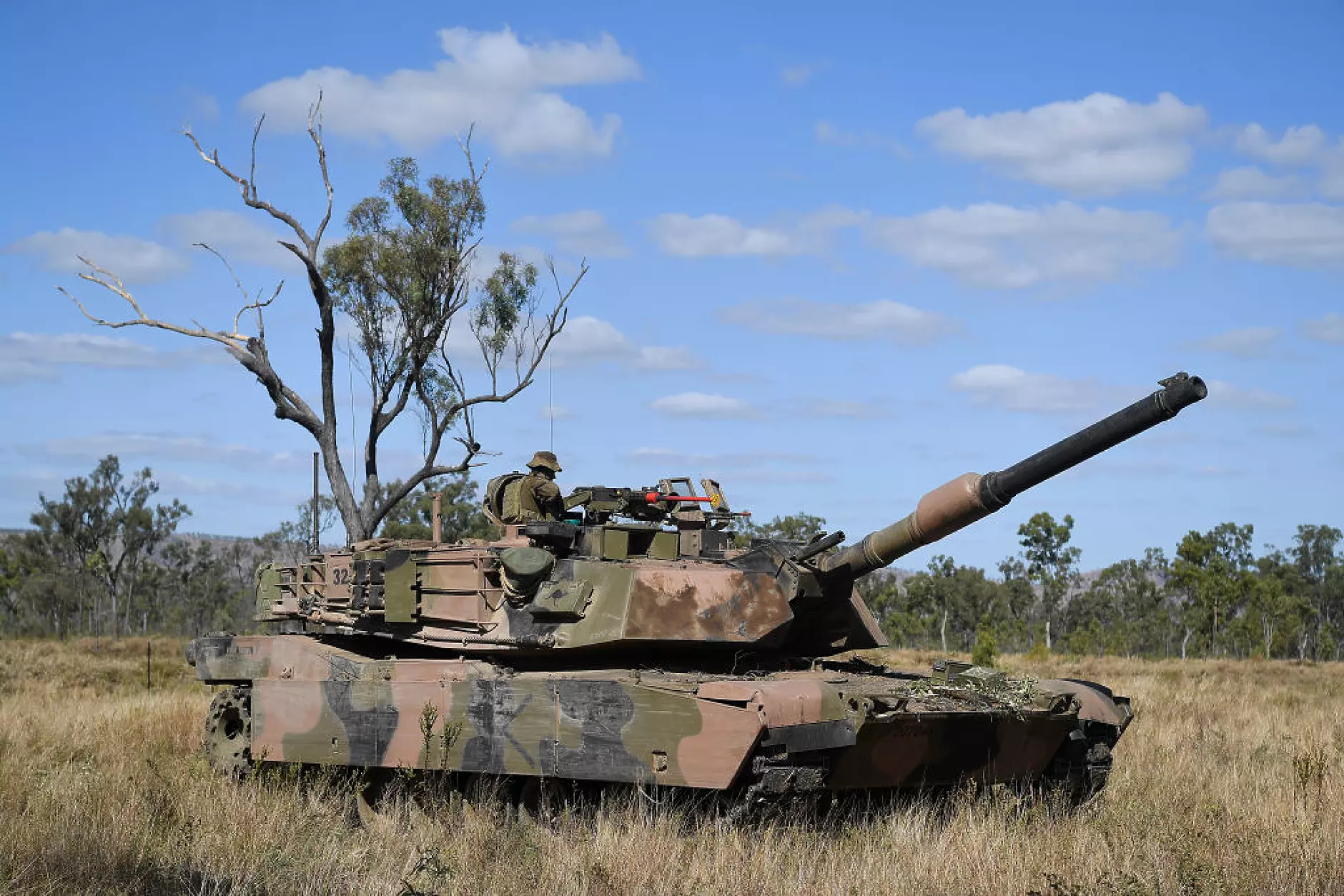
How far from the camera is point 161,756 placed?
13.9m

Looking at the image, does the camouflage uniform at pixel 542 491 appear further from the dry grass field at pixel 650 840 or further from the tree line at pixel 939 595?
the tree line at pixel 939 595

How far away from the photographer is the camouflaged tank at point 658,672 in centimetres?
889

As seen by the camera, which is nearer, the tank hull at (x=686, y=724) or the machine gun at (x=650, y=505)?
the tank hull at (x=686, y=724)

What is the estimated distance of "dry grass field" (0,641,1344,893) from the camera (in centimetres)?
794

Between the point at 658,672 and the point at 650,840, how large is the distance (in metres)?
1.41

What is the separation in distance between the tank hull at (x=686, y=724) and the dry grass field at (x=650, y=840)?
0.32m

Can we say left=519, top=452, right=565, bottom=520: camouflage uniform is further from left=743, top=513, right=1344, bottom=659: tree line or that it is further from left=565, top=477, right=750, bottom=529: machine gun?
left=743, top=513, right=1344, bottom=659: tree line

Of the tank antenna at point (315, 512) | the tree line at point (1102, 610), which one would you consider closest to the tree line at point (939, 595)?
the tree line at point (1102, 610)

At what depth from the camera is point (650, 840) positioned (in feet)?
28.6

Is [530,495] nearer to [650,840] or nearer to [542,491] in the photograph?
[542,491]

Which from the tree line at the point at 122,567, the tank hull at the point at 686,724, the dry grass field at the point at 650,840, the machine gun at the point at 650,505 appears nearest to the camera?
the dry grass field at the point at 650,840

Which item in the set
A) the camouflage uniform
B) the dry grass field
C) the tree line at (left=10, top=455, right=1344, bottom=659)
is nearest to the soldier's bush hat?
the camouflage uniform

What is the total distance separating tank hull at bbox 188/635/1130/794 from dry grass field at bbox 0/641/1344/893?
32cm

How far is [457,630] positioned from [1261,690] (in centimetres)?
1494
